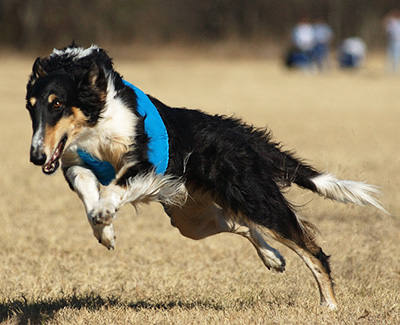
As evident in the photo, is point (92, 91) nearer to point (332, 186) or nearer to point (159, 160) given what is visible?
point (159, 160)

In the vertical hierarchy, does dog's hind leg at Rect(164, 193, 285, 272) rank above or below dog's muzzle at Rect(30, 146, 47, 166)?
below

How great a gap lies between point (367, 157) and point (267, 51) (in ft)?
97.2

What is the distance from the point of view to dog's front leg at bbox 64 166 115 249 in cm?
421

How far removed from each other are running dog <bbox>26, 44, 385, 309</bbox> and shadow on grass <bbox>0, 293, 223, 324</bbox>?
65 cm

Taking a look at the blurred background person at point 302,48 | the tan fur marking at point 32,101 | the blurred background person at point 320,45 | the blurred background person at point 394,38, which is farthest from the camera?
the blurred background person at point 320,45

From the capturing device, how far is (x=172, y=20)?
43688 millimetres

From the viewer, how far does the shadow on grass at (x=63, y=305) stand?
15.0 feet

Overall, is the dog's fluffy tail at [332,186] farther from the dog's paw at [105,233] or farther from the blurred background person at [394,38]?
the blurred background person at [394,38]

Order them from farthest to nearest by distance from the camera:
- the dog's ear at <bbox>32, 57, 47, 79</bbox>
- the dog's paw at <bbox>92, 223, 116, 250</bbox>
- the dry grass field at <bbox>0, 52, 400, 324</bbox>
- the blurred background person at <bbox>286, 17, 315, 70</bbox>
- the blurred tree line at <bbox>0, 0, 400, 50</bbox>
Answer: the blurred tree line at <bbox>0, 0, 400, 50</bbox>
the blurred background person at <bbox>286, 17, 315, 70</bbox>
the dry grass field at <bbox>0, 52, 400, 324</bbox>
the dog's ear at <bbox>32, 57, 47, 79</bbox>
the dog's paw at <bbox>92, 223, 116, 250</bbox>

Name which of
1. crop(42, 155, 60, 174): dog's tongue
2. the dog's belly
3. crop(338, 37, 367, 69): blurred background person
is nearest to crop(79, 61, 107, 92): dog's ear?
crop(42, 155, 60, 174): dog's tongue

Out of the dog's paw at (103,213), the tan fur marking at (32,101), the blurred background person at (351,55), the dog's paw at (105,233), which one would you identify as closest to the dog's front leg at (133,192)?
the dog's paw at (103,213)

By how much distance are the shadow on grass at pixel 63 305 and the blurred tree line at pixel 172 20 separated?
3638 centimetres

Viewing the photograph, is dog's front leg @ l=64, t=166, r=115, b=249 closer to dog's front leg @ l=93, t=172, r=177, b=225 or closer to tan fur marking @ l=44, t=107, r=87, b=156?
dog's front leg @ l=93, t=172, r=177, b=225

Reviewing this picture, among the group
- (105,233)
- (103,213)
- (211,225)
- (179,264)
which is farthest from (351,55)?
(103,213)
